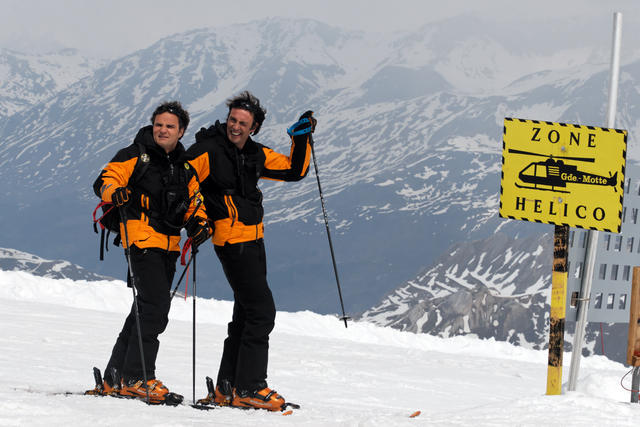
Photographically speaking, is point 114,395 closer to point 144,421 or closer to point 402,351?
point 144,421

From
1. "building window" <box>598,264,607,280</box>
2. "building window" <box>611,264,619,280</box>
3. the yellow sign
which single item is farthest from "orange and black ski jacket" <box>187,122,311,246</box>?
"building window" <box>611,264,619,280</box>

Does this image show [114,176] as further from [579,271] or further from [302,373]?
[302,373]

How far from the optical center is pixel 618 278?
32.2 ft

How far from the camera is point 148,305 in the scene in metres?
4.94

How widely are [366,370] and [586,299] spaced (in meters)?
3.37

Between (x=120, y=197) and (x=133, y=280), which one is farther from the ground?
(x=120, y=197)

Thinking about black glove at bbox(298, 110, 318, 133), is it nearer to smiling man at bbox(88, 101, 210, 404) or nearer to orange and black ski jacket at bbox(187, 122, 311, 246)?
orange and black ski jacket at bbox(187, 122, 311, 246)

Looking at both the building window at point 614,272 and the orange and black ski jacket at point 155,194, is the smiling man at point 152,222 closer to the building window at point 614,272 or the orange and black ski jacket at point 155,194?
the orange and black ski jacket at point 155,194

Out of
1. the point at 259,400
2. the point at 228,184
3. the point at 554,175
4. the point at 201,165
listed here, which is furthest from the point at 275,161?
the point at 554,175

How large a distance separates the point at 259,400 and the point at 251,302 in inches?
25.4

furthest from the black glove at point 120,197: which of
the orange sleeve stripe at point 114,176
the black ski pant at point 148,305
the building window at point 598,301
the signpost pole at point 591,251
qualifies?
the building window at point 598,301

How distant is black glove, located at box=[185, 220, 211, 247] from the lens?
15.8 ft

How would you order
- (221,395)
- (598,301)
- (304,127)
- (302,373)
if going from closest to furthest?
(221,395), (304,127), (598,301), (302,373)

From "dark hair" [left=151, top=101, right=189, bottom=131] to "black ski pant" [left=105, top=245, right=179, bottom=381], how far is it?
2.87 feet
